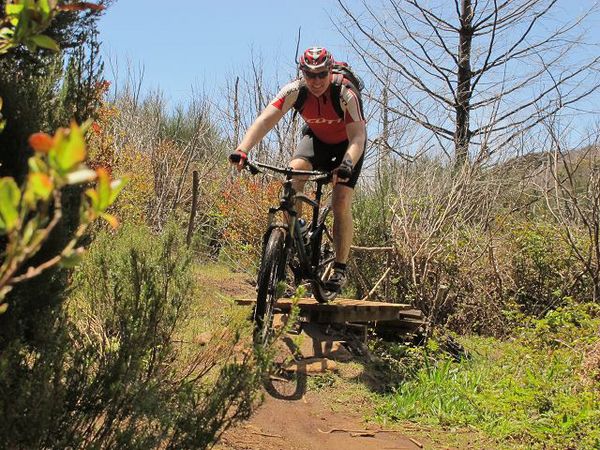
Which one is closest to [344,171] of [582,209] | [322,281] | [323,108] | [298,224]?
[298,224]

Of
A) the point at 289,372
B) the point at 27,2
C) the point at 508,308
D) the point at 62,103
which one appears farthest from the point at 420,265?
the point at 27,2

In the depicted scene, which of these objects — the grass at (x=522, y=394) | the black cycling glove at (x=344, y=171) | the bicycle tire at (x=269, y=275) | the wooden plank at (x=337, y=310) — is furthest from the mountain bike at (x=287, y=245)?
the grass at (x=522, y=394)

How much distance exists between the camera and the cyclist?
4.95 metres

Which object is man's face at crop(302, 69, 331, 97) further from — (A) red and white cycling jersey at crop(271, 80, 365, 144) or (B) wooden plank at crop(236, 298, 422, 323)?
(B) wooden plank at crop(236, 298, 422, 323)

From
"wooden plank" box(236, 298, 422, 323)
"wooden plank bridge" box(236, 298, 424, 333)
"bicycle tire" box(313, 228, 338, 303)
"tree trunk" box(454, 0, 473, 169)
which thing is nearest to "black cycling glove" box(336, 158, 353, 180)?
"bicycle tire" box(313, 228, 338, 303)

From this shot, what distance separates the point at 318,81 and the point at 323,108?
350mm

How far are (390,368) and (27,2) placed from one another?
5514 mm

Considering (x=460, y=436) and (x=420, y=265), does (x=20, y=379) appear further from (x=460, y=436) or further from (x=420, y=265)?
(x=420, y=265)

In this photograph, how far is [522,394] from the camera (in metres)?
4.86

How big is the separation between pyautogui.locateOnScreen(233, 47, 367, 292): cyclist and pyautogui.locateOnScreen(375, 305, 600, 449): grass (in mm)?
1274

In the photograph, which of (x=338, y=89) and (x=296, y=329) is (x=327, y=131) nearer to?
(x=338, y=89)

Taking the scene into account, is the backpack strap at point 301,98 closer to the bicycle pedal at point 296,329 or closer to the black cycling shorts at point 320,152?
the black cycling shorts at point 320,152

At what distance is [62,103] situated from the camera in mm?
2764

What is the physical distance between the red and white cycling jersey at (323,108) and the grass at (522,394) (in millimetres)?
2283
